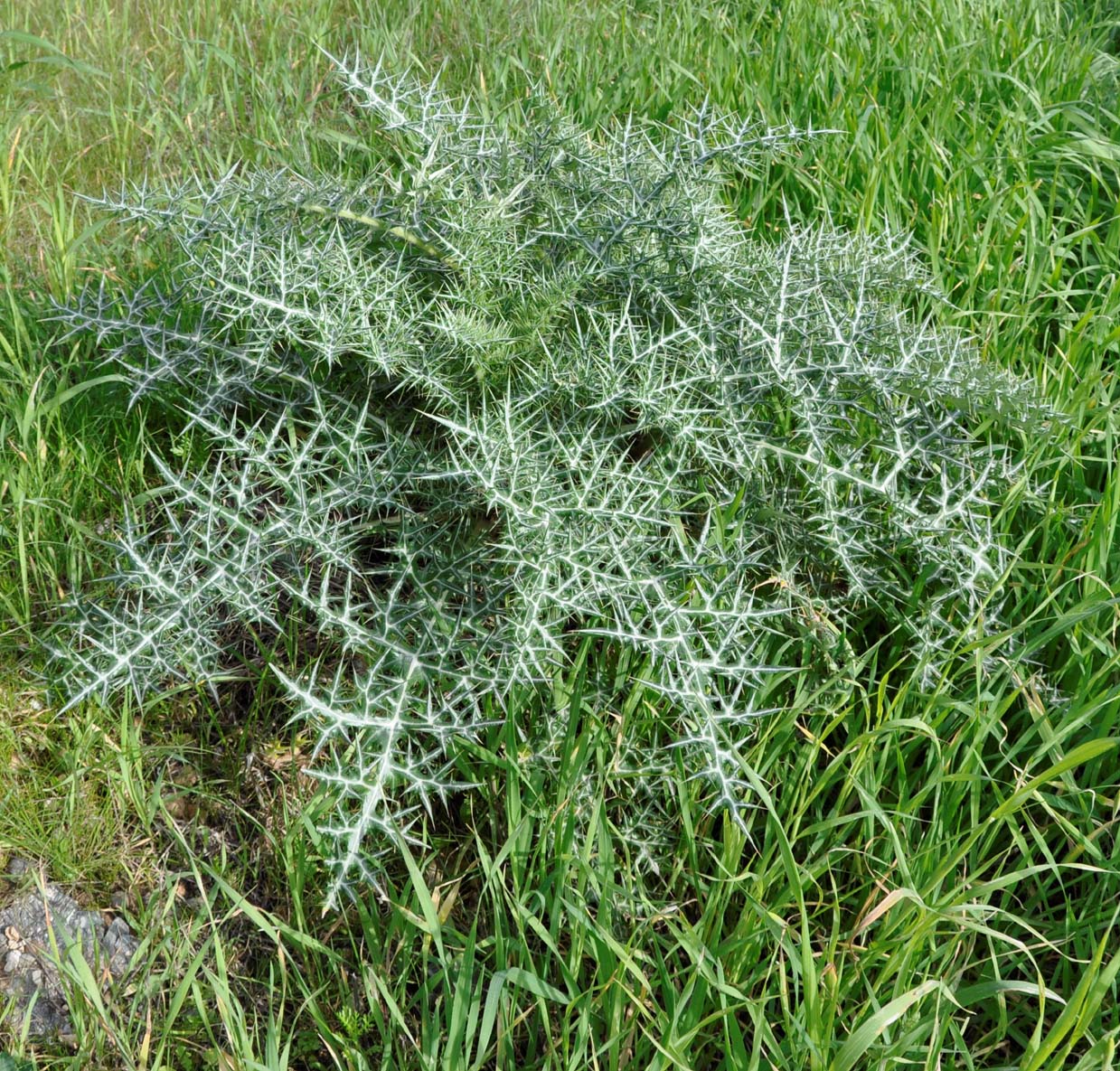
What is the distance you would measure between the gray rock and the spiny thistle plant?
1.25 ft

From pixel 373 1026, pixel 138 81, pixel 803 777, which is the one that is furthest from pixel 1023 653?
pixel 138 81

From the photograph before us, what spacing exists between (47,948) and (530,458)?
1.15 metres

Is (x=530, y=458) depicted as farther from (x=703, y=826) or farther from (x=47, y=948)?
(x=47, y=948)

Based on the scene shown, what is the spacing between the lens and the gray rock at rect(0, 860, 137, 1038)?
70.7 inches

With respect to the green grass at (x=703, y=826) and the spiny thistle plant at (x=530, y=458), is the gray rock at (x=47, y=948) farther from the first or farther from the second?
the spiny thistle plant at (x=530, y=458)

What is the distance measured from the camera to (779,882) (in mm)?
1808

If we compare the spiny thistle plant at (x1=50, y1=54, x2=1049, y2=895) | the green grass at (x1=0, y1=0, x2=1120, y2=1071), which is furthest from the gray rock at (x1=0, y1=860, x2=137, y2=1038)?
the spiny thistle plant at (x1=50, y1=54, x2=1049, y2=895)

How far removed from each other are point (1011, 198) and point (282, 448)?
6.11 ft

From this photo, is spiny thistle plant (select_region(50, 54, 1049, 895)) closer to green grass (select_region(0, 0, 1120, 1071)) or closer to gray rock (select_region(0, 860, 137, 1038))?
green grass (select_region(0, 0, 1120, 1071))

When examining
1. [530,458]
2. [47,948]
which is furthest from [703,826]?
[47,948]

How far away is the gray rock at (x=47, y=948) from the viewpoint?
1796 millimetres

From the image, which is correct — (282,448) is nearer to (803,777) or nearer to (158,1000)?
(158,1000)

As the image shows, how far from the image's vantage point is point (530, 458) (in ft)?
6.07

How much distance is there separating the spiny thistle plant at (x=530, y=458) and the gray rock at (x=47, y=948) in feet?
1.25
